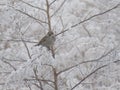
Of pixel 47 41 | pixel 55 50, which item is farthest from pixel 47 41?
pixel 55 50

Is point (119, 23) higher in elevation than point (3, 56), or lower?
higher

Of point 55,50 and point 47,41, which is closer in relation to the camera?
point 47,41

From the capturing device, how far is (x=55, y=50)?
303cm

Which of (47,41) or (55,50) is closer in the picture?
(47,41)

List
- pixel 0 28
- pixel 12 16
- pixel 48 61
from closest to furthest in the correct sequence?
pixel 48 61, pixel 12 16, pixel 0 28

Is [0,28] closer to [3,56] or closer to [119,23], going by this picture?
[119,23]

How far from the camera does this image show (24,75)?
7.09 feet

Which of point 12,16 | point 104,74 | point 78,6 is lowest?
point 104,74

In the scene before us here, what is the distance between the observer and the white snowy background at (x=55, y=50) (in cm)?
229

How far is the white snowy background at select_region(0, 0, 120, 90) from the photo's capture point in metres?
2.29

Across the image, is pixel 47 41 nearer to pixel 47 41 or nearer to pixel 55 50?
pixel 47 41

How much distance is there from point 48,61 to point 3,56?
0.91 metres

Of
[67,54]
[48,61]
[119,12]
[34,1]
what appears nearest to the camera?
[48,61]

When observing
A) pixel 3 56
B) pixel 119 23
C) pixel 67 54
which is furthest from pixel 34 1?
pixel 119 23
